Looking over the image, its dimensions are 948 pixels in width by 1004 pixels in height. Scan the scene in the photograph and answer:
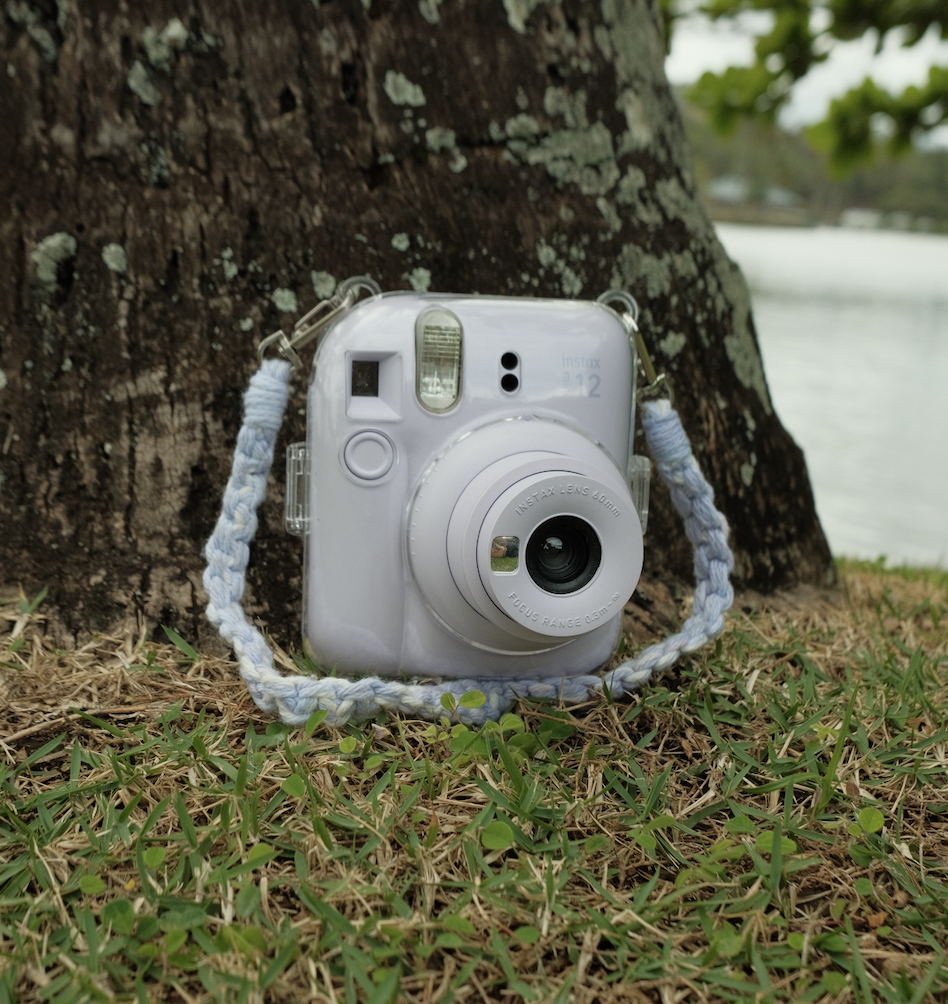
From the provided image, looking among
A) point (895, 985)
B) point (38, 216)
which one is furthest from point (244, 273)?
point (895, 985)

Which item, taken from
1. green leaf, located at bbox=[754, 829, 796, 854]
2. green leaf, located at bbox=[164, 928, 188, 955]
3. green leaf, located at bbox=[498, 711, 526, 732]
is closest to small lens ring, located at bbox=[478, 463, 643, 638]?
green leaf, located at bbox=[498, 711, 526, 732]

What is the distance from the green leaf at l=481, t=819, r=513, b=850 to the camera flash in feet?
1.20

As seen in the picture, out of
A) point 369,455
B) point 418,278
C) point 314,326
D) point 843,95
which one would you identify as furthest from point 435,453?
point 843,95

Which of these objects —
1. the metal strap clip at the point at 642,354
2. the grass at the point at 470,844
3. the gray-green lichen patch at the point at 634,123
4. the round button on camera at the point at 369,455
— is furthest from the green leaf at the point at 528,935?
the gray-green lichen patch at the point at 634,123

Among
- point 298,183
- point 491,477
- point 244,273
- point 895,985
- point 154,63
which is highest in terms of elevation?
point 154,63

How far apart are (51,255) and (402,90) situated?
0.43 meters

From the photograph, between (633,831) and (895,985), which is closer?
(895,985)

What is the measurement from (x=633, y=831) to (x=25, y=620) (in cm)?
69

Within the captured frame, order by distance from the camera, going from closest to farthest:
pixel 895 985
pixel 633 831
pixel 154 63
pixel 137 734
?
pixel 895 985 → pixel 633 831 → pixel 137 734 → pixel 154 63

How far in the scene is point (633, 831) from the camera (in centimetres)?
74

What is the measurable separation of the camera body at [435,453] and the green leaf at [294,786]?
16cm

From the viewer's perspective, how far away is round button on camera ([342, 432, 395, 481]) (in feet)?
2.80

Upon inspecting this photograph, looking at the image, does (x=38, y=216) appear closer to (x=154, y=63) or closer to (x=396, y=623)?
(x=154, y=63)

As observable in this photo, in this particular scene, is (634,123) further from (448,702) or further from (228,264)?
(448,702)
